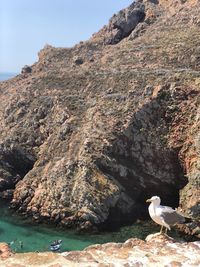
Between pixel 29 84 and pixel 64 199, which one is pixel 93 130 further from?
pixel 29 84

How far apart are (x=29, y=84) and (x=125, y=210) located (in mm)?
41549

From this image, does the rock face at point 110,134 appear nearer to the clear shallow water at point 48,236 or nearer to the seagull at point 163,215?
the clear shallow water at point 48,236

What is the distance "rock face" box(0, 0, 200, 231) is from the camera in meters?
61.0

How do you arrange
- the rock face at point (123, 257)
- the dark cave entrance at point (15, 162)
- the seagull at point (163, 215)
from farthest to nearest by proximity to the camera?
the dark cave entrance at point (15, 162)
the seagull at point (163, 215)
the rock face at point (123, 257)

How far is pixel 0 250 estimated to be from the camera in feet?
64.6

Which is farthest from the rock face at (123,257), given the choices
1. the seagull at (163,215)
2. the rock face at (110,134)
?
the rock face at (110,134)

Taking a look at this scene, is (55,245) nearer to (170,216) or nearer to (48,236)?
(48,236)

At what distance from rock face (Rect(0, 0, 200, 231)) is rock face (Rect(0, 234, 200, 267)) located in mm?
37051

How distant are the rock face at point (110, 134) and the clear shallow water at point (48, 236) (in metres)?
2.36

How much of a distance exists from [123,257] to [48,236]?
3745cm

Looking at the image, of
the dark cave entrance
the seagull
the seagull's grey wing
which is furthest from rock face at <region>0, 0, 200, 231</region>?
the seagull

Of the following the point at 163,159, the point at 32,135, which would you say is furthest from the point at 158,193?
the point at 32,135

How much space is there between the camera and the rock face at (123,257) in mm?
17875

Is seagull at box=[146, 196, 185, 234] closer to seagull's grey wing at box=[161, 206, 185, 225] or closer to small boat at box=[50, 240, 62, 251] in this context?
seagull's grey wing at box=[161, 206, 185, 225]
